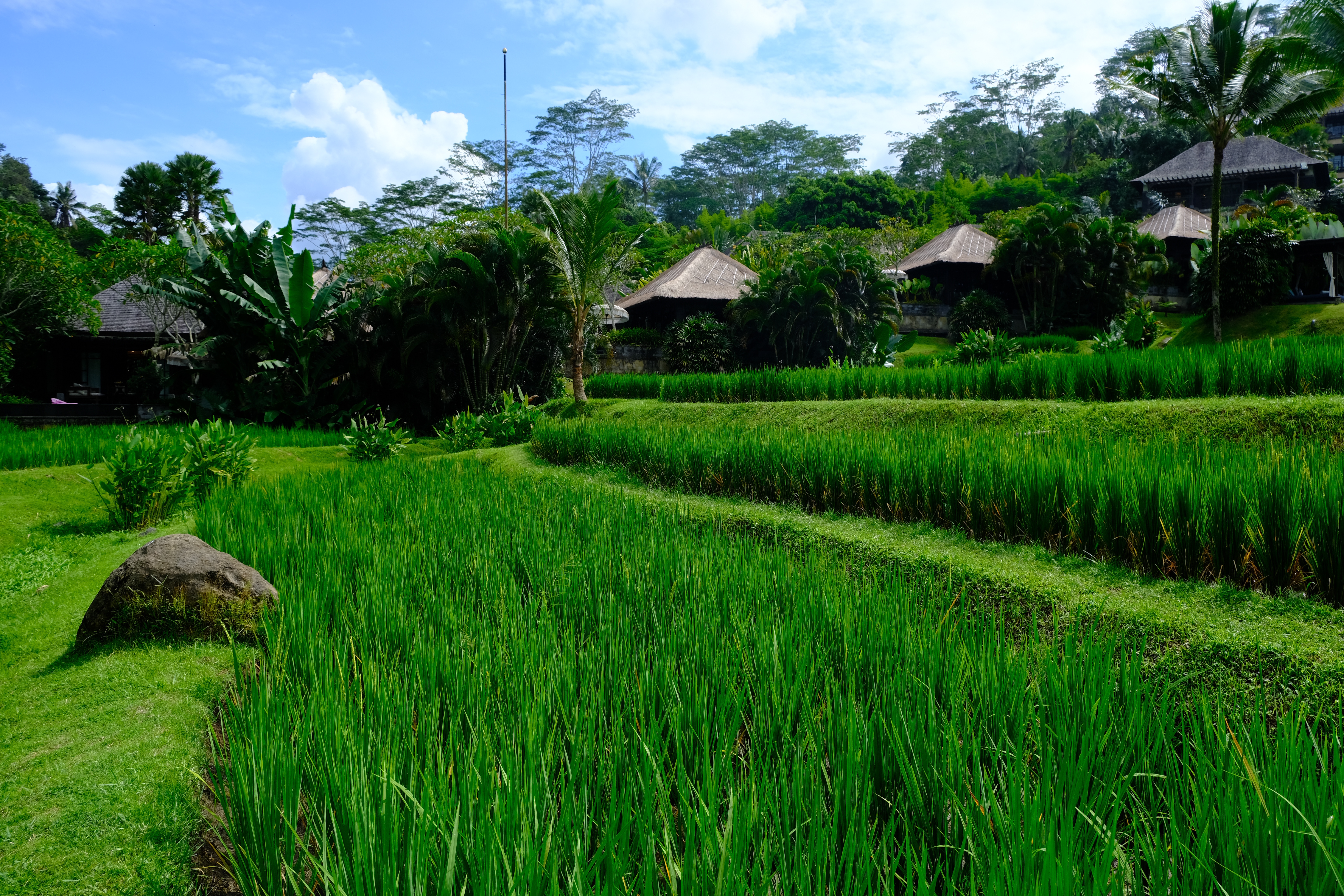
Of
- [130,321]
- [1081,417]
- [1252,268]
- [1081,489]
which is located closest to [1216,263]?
[1252,268]

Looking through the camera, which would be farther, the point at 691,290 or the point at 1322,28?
the point at 691,290

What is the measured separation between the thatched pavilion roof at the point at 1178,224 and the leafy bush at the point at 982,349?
43.9 ft

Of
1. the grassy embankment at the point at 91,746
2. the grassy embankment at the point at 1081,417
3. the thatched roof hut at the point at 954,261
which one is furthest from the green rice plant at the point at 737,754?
the thatched roof hut at the point at 954,261

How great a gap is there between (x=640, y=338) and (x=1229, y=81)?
13.3m

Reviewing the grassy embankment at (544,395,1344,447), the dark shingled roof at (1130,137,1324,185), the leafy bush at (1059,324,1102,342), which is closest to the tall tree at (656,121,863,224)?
the dark shingled roof at (1130,137,1324,185)

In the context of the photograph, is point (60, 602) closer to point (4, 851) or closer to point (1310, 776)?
point (4, 851)

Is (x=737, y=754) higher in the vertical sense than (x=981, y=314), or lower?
lower

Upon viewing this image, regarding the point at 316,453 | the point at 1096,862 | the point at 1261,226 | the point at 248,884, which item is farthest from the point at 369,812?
the point at 1261,226

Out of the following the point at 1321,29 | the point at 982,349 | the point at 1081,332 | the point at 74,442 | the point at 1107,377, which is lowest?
the point at 74,442

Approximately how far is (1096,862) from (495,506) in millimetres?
4009

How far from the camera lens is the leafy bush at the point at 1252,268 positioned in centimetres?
1552

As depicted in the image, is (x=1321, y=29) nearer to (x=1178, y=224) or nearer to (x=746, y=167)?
(x=1178, y=224)

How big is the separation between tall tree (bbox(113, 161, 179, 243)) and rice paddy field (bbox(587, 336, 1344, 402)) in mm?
23101

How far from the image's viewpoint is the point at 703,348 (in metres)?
17.0
